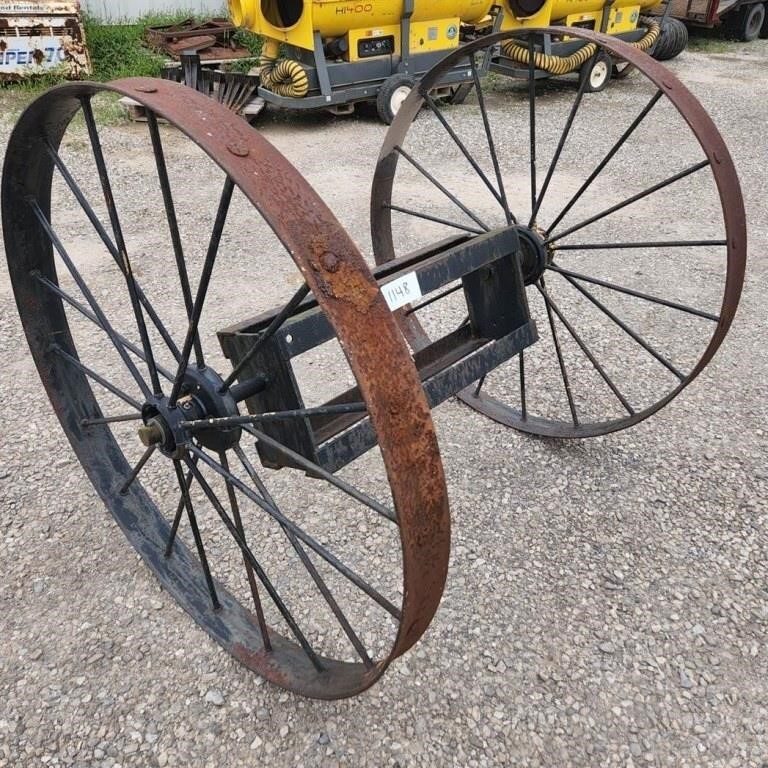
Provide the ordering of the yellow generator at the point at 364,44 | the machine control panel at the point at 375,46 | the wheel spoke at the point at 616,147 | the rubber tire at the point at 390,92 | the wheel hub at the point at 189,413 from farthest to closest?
the rubber tire at the point at 390,92 < the machine control panel at the point at 375,46 < the yellow generator at the point at 364,44 < the wheel spoke at the point at 616,147 < the wheel hub at the point at 189,413

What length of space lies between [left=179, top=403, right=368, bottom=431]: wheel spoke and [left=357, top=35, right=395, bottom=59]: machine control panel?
4.86 m

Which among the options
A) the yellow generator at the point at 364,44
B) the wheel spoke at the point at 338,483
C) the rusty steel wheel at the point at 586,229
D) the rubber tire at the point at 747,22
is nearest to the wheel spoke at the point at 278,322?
the wheel spoke at the point at 338,483

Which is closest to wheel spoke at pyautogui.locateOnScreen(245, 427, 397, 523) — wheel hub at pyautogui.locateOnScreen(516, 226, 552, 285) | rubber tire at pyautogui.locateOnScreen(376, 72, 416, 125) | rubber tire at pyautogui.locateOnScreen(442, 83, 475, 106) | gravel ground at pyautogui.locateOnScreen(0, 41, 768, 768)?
gravel ground at pyautogui.locateOnScreen(0, 41, 768, 768)

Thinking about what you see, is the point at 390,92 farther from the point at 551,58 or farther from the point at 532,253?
the point at 532,253

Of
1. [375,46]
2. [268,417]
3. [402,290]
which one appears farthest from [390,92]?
[268,417]

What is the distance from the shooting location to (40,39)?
6.00 meters

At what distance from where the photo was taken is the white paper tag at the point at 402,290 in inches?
62.8

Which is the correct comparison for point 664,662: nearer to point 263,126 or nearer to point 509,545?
point 509,545

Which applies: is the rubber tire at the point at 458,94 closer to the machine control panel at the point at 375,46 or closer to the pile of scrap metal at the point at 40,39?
the machine control panel at the point at 375,46

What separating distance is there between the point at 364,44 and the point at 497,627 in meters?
4.94

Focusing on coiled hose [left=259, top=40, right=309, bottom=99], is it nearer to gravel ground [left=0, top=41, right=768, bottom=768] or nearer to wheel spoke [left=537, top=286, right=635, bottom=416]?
gravel ground [left=0, top=41, right=768, bottom=768]

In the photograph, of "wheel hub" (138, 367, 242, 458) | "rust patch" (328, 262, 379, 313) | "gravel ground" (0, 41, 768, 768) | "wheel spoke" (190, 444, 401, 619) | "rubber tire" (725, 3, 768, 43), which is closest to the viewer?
"rust patch" (328, 262, 379, 313)

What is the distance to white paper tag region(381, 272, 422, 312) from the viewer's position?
1596 mm

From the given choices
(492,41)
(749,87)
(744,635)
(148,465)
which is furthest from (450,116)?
(744,635)
